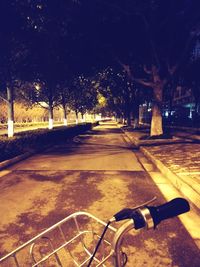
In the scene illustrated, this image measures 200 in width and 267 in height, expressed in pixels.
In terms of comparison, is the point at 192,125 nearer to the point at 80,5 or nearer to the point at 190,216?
the point at 80,5

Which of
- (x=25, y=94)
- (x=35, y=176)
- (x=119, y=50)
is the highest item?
(x=119, y=50)

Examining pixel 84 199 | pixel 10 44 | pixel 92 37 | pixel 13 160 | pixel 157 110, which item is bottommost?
pixel 84 199

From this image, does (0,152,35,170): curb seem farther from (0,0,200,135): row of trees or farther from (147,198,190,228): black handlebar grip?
(147,198,190,228): black handlebar grip

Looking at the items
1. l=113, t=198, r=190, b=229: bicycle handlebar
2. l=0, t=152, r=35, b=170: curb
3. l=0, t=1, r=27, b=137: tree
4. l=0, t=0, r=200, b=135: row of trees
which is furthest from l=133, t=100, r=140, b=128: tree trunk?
l=113, t=198, r=190, b=229: bicycle handlebar

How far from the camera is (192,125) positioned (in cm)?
3334

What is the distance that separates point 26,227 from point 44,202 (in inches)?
51.2

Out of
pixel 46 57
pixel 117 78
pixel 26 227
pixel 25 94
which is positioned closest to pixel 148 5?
pixel 46 57

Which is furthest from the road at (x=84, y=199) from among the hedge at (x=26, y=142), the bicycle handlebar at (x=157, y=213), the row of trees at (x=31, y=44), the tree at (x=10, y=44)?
the row of trees at (x=31, y=44)

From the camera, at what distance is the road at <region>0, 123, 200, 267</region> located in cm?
381

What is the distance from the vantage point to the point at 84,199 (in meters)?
6.11

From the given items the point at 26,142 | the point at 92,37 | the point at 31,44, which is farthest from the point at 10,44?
the point at 92,37

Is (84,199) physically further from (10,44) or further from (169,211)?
(10,44)

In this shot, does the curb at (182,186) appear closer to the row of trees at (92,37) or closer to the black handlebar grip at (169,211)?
the black handlebar grip at (169,211)

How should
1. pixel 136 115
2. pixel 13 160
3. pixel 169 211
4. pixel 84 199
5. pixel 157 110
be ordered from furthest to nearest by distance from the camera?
pixel 136 115 < pixel 157 110 < pixel 13 160 < pixel 84 199 < pixel 169 211
